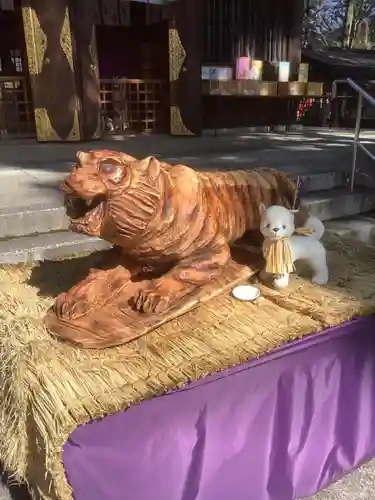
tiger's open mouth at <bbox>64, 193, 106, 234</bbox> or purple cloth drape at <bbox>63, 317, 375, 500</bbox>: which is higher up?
tiger's open mouth at <bbox>64, 193, 106, 234</bbox>

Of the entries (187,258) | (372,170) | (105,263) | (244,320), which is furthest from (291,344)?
(372,170)

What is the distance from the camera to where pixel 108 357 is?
1.38 meters

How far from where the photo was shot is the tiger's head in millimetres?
1356

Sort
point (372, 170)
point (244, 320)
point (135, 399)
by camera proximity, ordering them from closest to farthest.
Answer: point (135, 399) → point (244, 320) → point (372, 170)

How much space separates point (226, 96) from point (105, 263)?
6.31 metres

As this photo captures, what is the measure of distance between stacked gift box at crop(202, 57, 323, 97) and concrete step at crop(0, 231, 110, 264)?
4.99 m

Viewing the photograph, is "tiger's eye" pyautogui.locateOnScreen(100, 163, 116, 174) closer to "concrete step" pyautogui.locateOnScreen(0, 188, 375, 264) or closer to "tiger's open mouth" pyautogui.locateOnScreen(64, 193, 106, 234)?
"tiger's open mouth" pyautogui.locateOnScreen(64, 193, 106, 234)

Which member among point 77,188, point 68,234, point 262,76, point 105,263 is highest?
point 262,76

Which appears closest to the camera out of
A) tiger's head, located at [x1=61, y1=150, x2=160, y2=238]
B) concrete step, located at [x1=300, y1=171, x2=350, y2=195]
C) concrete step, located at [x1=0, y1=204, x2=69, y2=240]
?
tiger's head, located at [x1=61, y1=150, x2=160, y2=238]

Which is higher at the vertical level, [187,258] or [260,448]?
[187,258]

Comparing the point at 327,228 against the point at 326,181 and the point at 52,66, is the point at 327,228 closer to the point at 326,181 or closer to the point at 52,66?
the point at 326,181

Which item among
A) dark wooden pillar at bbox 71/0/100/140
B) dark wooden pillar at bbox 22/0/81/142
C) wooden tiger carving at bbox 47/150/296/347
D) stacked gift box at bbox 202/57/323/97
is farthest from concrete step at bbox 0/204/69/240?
stacked gift box at bbox 202/57/323/97

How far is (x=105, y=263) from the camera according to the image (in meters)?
1.78

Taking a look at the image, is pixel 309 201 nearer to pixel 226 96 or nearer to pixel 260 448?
pixel 260 448
